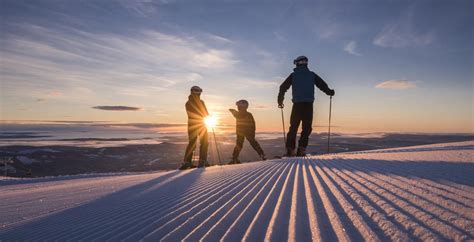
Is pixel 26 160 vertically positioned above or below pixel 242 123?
below

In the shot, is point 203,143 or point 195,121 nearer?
point 195,121

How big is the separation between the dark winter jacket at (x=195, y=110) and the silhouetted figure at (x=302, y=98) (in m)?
2.34

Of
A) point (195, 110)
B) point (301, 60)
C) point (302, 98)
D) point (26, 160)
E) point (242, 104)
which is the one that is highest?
point (301, 60)

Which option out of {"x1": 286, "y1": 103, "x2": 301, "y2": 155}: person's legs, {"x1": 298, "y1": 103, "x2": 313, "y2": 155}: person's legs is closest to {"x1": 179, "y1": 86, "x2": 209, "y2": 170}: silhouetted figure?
{"x1": 286, "y1": 103, "x2": 301, "y2": 155}: person's legs

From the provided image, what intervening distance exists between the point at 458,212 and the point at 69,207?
2.44 metres

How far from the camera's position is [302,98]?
6605 mm

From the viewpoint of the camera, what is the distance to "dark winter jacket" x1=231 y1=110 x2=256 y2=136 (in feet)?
32.0

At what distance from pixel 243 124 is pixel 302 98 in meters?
3.45

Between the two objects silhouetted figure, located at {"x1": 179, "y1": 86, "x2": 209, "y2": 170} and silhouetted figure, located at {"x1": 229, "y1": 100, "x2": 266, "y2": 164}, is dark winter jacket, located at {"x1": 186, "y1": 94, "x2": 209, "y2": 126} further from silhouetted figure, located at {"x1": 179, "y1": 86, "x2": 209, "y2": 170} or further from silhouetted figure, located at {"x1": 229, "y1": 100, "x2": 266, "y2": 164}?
silhouetted figure, located at {"x1": 229, "y1": 100, "x2": 266, "y2": 164}

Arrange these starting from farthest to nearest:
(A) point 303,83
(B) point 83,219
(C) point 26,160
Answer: (C) point 26,160, (A) point 303,83, (B) point 83,219

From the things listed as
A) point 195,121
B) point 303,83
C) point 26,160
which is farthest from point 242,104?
point 26,160

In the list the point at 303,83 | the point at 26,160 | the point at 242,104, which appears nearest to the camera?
the point at 303,83

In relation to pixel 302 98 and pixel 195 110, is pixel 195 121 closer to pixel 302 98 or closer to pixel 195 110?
pixel 195 110

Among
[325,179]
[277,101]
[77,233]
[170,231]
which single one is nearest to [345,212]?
[170,231]
